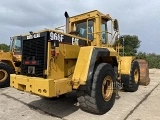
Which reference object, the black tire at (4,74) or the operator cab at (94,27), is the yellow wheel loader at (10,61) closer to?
the black tire at (4,74)

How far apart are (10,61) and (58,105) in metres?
5.03

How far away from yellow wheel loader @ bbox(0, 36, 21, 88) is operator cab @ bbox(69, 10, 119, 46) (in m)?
4.38

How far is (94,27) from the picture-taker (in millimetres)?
6180

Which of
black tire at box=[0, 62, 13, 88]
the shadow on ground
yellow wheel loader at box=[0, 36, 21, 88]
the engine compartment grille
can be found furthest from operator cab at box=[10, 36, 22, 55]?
the engine compartment grille

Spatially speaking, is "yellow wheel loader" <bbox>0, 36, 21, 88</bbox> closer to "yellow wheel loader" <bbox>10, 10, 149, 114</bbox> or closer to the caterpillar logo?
"yellow wheel loader" <bbox>10, 10, 149, 114</bbox>

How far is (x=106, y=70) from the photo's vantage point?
17.8 ft

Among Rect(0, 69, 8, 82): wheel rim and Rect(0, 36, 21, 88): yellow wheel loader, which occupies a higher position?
Rect(0, 36, 21, 88): yellow wheel loader

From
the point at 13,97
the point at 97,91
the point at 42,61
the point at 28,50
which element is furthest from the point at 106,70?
the point at 13,97

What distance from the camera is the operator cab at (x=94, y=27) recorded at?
613 cm

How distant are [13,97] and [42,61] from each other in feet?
10.6

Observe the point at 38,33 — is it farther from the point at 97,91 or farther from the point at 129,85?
the point at 129,85

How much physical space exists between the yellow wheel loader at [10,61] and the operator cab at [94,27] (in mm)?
4381

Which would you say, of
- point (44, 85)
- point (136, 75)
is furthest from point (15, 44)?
point (44, 85)

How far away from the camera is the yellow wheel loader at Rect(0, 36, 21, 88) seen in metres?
9.60
